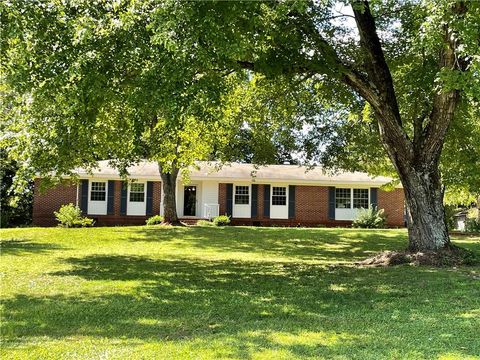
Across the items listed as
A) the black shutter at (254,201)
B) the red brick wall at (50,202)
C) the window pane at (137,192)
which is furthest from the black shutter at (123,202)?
the black shutter at (254,201)

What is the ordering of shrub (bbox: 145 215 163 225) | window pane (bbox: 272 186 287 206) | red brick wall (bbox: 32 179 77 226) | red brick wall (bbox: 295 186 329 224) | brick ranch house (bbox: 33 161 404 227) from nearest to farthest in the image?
shrub (bbox: 145 215 163 225) → red brick wall (bbox: 32 179 77 226) → brick ranch house (bbox: 33 161 404 227) → window pane (bbox: 272 186 287 206) → red brick wall (bbox: 295 186 329 224)

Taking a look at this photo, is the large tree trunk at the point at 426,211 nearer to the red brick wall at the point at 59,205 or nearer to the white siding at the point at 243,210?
the white siding at the point at 243,210

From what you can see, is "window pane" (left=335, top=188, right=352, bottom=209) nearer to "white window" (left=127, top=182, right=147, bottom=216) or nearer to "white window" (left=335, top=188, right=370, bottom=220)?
"white window" (left=335, top=188, right=370, bottom=220)

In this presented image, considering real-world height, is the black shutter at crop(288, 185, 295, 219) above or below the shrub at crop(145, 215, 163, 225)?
above

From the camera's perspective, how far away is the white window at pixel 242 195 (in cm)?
2886

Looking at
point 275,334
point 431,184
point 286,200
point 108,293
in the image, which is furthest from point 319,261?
point 286,200

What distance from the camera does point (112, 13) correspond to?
964 cm

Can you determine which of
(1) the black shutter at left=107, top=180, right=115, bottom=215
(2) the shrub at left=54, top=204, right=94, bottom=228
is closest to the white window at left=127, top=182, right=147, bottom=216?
(1) the black shutter at left=107, top=180, right=115, bottom=215

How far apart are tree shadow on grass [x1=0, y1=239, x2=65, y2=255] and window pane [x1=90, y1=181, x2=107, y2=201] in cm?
1004

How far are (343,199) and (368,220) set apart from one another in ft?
9.12

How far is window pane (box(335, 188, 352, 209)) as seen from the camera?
29.6 metres

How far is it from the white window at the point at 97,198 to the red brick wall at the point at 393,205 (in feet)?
53.4

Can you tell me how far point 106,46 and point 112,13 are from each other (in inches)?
45.1

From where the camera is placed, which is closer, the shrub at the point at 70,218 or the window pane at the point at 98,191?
the shrub at the point at 70,218
